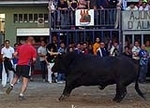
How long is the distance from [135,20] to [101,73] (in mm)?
9164

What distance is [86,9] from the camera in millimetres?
21594

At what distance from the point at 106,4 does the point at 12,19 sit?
5158mm

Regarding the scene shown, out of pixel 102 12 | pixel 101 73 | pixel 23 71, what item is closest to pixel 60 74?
pixel 102 12

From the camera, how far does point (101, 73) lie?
42.5 feet

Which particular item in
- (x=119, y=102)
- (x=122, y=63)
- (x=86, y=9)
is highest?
(x=86, y=9)

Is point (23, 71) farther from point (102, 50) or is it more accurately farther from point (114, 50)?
point (114, 50)

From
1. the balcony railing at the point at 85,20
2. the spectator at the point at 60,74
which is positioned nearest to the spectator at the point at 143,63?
the balcony railing at the point at 85,20

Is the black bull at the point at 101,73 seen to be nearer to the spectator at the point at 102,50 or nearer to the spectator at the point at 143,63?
the spectator at the point at 102,50

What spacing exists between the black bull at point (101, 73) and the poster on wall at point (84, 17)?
→ 8233 mm

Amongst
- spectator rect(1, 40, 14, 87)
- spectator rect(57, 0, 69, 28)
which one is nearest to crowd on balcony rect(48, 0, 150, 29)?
spectator rect(57, 0, 69, 28)

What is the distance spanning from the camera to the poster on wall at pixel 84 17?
70.4 ft

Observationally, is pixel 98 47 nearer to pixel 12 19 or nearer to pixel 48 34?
pixel 48 34

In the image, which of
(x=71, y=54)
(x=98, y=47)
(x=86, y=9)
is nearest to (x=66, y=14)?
(x=86, y=9)

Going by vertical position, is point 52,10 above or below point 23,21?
above
